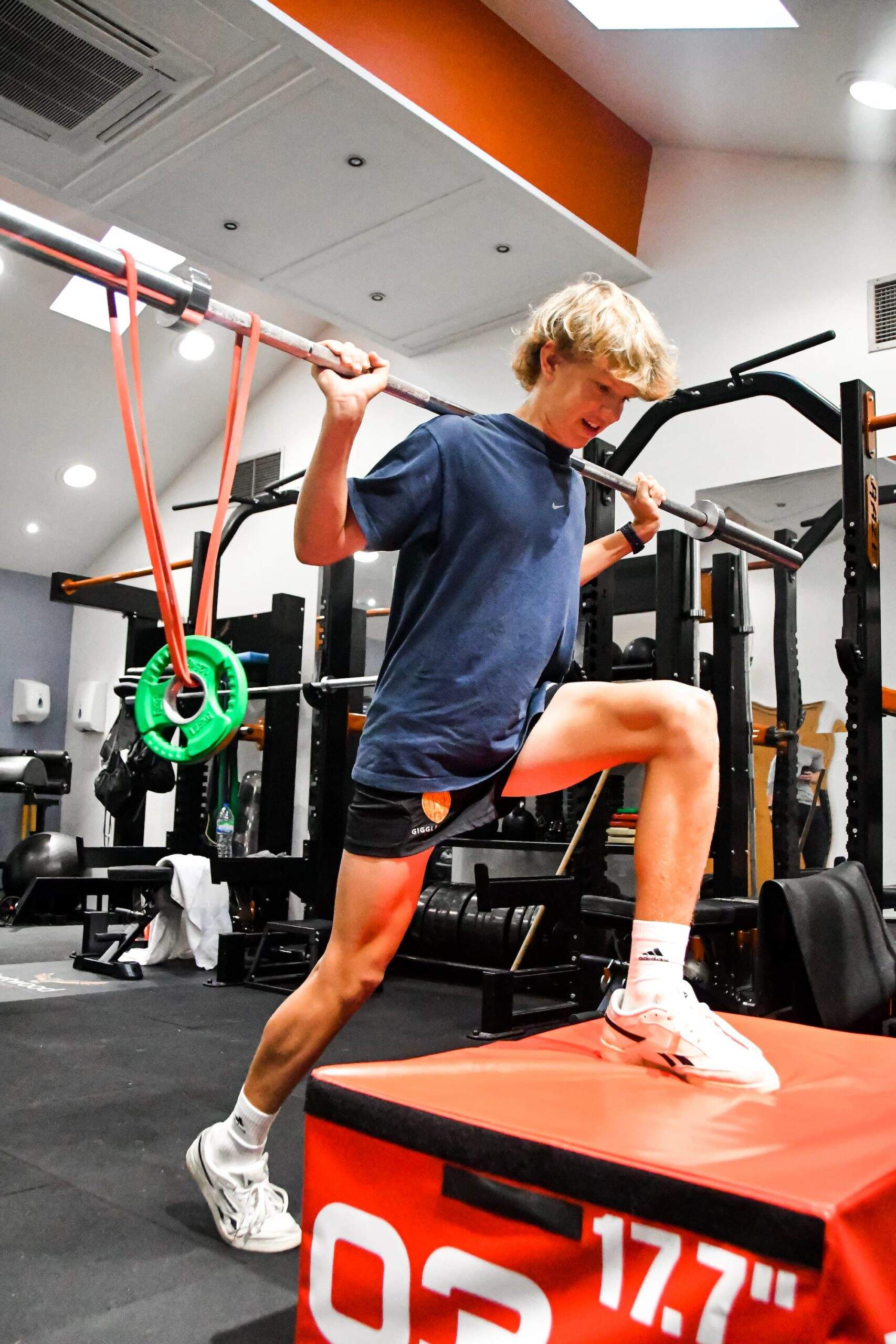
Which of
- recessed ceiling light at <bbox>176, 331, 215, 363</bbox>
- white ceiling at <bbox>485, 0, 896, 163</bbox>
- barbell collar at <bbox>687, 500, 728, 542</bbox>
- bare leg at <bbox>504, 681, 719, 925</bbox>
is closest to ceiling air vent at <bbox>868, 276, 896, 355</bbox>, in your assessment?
white ceiling at <bbox>485, 0, 896, 163</bbox>

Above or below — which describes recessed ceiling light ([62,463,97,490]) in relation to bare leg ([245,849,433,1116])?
above

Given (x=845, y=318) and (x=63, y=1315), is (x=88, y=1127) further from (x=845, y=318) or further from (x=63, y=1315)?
(x=845, y=318)

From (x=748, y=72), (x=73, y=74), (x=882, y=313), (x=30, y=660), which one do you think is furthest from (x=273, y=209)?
(x=30, y=660)

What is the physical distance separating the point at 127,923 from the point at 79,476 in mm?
3883

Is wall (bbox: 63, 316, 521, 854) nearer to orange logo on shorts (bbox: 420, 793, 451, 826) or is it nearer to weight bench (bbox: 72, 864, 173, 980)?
weight bench (bbox: 72, 864, 173, 980)

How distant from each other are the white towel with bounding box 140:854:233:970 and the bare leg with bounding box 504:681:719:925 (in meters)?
3.37

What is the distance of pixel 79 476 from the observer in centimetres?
755

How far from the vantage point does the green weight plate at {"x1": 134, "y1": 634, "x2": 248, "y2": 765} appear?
3.06 metres

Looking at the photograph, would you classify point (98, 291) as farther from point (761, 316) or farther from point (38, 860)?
point (761, 316)

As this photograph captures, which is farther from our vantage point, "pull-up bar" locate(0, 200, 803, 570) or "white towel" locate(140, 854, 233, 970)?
"white towel" locate(140, 854, 233, 970)

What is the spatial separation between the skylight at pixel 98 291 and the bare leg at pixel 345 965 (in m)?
5.48

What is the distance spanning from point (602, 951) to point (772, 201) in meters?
3.61

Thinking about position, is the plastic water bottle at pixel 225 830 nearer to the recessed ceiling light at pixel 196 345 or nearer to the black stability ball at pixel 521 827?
the black stability ball at pixel 521 827

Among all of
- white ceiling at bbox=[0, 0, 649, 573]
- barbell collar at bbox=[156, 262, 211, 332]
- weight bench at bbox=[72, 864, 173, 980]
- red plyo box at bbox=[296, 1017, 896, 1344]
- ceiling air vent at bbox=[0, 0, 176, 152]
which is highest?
ceiling air vent at bbox=[0, 0, 176, 152]
